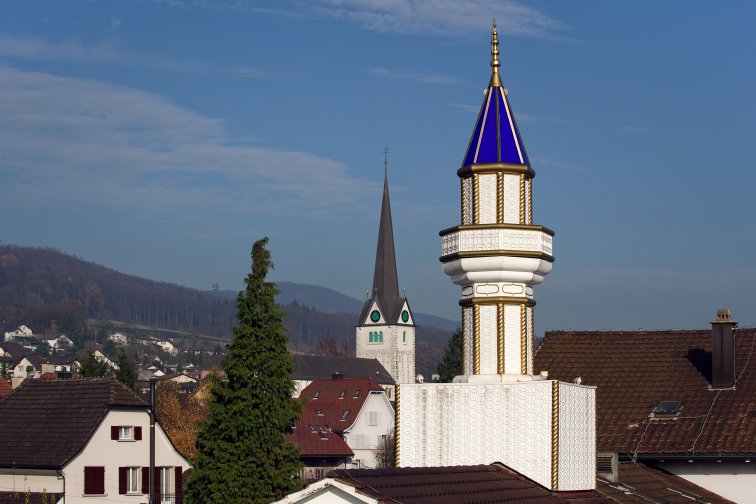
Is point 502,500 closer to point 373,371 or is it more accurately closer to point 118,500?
point 118,500

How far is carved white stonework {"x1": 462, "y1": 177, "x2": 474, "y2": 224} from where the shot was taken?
55.4 ft

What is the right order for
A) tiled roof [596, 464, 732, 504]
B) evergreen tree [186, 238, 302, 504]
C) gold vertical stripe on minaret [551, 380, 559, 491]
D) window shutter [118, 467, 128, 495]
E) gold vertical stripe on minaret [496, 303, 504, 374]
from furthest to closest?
window shutter [118, 467, 128, 495] < evergreen tree [186, 238, 302, 504] < tiled roof [596, 464, 732, 504] < gold vertical stripe on minaret [496, 303, 504, 374] < gold vertical stripe on minaret [551, 380, 559, 491]

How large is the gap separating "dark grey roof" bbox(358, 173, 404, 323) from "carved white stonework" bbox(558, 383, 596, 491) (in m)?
168

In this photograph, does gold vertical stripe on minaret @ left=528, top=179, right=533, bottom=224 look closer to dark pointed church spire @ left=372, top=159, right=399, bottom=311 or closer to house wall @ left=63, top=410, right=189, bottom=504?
house wall @ left=63, top=410, right=189, bottom=504

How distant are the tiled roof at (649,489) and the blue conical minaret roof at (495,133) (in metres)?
4.29

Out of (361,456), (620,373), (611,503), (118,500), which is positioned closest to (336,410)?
(361,456)

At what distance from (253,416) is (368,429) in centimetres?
7355

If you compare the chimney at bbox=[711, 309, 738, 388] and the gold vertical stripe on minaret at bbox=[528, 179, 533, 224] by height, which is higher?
the gold vertical stripe on minaret at bbox=[528, 179, 533, 224]

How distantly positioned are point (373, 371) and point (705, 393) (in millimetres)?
167907

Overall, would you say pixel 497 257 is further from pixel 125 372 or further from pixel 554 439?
pixel 125 372

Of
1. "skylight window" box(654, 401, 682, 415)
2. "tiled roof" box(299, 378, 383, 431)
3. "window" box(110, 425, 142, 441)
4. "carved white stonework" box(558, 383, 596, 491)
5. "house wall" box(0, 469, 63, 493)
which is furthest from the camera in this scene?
"tiled roof" box(299, 378, 383, 431)

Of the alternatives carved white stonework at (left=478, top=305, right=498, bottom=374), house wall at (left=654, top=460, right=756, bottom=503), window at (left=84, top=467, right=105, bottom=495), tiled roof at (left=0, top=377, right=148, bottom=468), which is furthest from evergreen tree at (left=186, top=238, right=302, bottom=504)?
window at (left=84, top=467, right=105, bottom=495)

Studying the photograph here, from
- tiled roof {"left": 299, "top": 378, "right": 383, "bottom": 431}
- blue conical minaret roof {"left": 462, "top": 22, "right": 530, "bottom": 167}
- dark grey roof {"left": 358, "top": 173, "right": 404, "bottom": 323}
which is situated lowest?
tiled roof {"left": 299, "top": 378, "right": 383, "bottom": 431}

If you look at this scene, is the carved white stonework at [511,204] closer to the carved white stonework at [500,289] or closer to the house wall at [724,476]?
the carved white stonework at [500,289]
